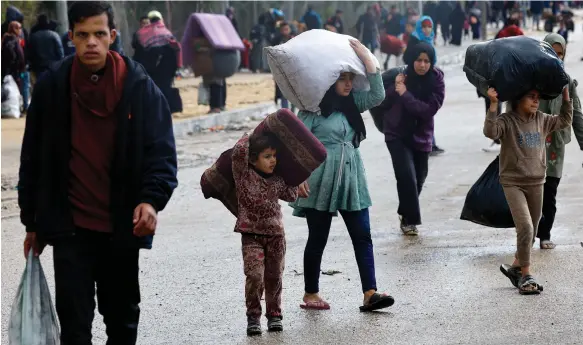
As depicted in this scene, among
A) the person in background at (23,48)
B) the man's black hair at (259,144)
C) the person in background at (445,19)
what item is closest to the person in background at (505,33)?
the man's black hair at (259,144)

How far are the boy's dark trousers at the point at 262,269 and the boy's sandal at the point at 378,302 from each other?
580mm

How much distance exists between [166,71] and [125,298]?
46.1 feet

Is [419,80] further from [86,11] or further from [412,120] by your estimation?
[86,11]

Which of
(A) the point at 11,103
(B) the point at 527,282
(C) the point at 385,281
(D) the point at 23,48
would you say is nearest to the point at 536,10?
(D) the point at 23,48

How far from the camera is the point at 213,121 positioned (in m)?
19.2

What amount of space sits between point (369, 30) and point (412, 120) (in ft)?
95.0

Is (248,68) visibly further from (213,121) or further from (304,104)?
(304,104)

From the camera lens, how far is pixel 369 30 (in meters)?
38.4

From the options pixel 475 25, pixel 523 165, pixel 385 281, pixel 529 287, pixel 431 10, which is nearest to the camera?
pixel 529 287

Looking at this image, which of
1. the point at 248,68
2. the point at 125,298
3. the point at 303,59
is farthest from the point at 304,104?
the point at 248,68

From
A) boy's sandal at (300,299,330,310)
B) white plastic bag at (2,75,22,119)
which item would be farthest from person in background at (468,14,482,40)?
boy's sandal at (300,299,330,310)

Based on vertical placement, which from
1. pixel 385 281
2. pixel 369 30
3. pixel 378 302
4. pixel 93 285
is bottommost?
pixel 369 30

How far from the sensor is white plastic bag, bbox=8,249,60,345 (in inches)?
192

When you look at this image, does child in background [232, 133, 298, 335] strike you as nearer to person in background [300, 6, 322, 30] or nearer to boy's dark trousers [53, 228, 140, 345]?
boy's dark trousers [53, 228, 140, 345]
